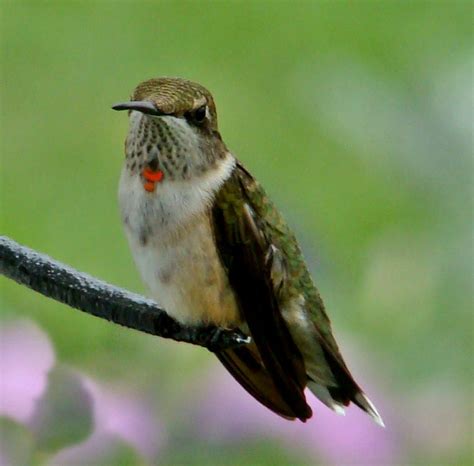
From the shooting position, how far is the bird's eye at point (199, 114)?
1323 mm

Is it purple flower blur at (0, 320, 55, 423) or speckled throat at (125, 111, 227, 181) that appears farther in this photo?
purple flower blur at (0, 320, 55, 423)

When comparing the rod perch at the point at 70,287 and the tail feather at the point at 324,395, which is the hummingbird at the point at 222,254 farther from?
the rod perch at the point at 70,287

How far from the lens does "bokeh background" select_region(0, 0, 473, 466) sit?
76.5 inches

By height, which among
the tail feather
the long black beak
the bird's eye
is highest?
the long black beak

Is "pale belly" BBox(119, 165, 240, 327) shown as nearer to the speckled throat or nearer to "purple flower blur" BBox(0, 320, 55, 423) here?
the speckled throat

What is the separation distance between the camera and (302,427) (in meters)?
2.06

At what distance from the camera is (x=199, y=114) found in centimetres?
134

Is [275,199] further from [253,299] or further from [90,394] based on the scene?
[253,299]

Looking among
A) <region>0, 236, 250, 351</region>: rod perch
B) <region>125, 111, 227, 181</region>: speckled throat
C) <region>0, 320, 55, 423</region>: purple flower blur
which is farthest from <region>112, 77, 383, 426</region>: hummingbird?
<region>0, 320, 55, 423</region>: purple flower blur

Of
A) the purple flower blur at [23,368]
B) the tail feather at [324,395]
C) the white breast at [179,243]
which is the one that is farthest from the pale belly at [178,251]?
the purple flower blur at [23,368]

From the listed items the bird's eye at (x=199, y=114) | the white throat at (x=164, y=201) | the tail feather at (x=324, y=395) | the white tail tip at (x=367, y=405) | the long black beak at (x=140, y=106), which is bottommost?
the tail feather at (x=324, y=395)

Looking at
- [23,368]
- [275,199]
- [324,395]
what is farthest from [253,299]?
[275,199]

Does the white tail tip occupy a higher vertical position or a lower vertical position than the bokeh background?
higher

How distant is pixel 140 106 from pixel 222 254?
1.59ft
